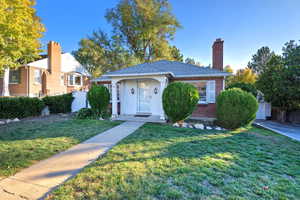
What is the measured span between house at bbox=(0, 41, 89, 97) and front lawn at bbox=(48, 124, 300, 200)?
15911 mm

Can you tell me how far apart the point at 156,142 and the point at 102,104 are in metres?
5.60

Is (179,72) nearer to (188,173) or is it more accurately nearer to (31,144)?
(188,173)

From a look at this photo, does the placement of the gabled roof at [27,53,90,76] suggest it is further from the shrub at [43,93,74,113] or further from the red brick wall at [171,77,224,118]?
the red brick wall at [171,77,224,118]

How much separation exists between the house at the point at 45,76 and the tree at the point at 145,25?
9.61 meters

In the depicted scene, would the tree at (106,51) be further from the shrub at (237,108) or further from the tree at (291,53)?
the shrub at (237,108)

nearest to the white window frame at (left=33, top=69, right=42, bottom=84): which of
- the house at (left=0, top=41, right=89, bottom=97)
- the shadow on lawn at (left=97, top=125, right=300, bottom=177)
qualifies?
the house at (left=0, top=41, right=89, bottom=97)

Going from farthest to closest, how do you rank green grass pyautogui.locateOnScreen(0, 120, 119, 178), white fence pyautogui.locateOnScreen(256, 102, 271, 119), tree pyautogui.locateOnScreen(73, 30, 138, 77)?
tree pyautogui.locateOnScreen(73, 30, 138, 77)
white fence pyautogui.locateOnScreen(256, 102, 271, 119)
green grass pyautogui.locateOnScreen(0, 120, 119, 178)

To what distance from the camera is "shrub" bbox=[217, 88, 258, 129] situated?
6875 mm

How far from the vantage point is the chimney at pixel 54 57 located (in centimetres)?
1637

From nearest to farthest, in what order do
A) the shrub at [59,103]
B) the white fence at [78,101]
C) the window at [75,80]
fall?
the shrub at [59,103], the white fence at [78,101], the window at [75,80]

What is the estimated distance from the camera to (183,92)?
7.15m

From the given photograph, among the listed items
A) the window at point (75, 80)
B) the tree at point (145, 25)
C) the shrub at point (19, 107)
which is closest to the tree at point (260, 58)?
the tree at point (145, 25)

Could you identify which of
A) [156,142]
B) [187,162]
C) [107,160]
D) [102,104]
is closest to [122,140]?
[156,142]

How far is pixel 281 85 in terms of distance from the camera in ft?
33.2
